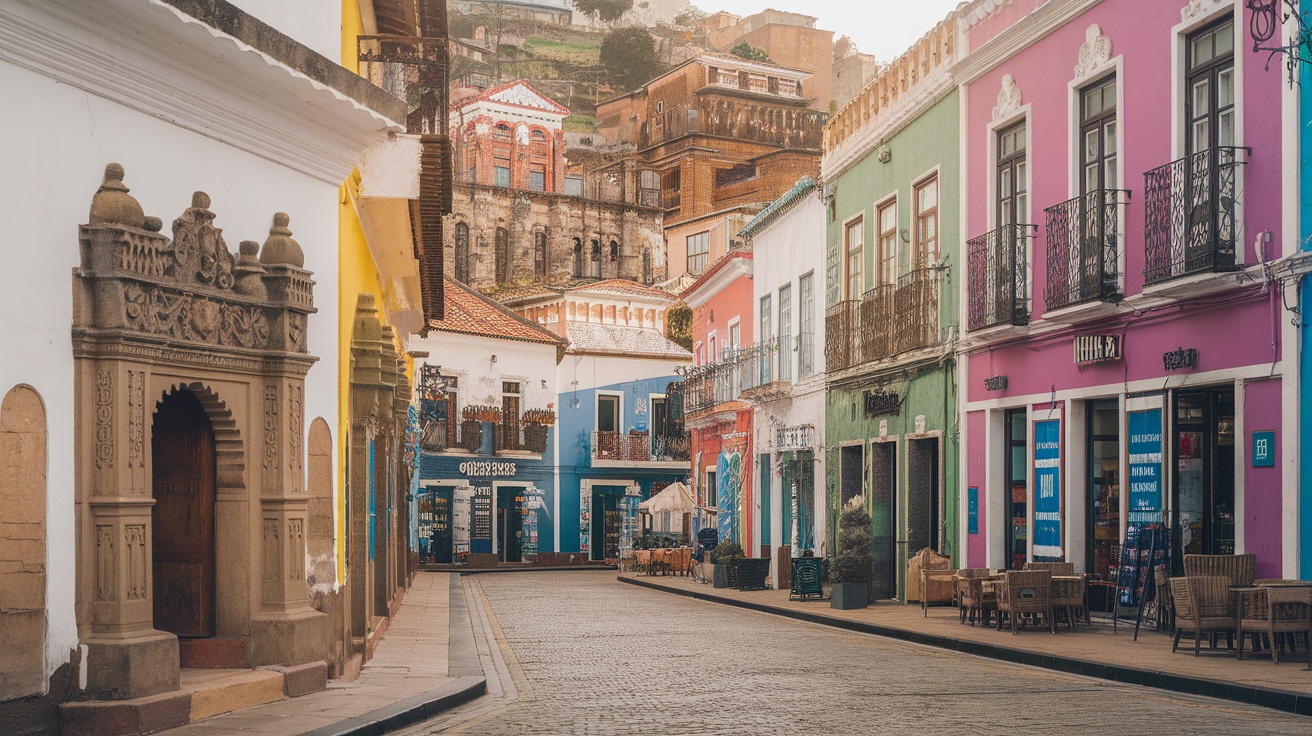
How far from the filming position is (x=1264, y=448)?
1370cm

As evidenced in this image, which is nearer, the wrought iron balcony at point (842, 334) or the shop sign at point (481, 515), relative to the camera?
the wrought iron balcony at point (842, 334)

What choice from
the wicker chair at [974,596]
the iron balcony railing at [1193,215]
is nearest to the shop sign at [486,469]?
the wicker chair at [974,596]

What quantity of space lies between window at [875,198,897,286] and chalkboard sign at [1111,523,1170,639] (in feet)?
28.7

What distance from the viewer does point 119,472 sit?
8.68 meters

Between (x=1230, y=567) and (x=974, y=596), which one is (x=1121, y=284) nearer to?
(x=974, y=596)

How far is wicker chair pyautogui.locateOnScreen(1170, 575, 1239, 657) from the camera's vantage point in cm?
1278

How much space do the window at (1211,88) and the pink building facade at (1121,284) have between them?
2cm

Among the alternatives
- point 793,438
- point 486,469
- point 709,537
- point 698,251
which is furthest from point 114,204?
point 698,251

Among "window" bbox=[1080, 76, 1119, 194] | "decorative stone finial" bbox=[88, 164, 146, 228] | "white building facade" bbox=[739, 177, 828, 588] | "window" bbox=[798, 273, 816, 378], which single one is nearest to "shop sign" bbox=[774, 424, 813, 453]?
"white building facade" bbox=[739, 177, 828, 588]

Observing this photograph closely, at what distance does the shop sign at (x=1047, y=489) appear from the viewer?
1795 cm

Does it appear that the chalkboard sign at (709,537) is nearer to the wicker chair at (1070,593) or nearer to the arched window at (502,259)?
the wicker chair at (1070,593)

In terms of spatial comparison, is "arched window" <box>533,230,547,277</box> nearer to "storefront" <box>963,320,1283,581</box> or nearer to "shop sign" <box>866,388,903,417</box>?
"shop sign" <box>866,388,903,417</box>

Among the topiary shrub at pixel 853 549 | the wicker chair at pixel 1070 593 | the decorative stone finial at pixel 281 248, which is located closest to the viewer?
the decorative stone finial at pixel 281 248

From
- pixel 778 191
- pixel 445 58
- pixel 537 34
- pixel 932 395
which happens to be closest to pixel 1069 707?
pixel 445 58
